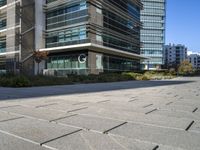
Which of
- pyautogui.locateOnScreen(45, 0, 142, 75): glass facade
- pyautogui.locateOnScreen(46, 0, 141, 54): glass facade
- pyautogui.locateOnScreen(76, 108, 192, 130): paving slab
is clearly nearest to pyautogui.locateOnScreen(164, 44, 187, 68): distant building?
pyautogui.locateOnScreen(46, 0, 141, 54): glass facade

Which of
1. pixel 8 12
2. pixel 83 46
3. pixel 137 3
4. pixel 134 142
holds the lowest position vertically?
pixel 134 142

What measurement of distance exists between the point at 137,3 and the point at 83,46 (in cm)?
2621

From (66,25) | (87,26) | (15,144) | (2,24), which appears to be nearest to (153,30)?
(66,25)

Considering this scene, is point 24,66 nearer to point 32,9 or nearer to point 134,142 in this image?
point 32,9

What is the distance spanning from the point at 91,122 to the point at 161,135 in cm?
201

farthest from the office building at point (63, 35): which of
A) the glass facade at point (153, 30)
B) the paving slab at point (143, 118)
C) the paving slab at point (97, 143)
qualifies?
the glass facade at point (153, 30)

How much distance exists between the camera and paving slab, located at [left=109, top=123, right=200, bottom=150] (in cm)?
515

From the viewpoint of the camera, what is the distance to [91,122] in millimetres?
6957

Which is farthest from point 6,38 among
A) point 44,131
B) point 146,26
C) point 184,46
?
point 184,46

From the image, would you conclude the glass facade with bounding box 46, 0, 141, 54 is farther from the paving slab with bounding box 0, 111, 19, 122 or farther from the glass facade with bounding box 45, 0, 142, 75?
the paving slab with bounding box 0, 111, 19, 122

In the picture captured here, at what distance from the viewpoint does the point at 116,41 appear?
49.8m

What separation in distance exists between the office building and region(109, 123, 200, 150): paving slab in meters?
34.3

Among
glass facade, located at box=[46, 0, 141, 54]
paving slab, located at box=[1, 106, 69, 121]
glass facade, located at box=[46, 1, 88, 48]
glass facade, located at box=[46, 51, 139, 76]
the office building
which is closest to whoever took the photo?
paving slab, located at box=[1, 106, 69, 121]

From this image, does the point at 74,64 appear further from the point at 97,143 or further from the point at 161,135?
the point at 97,143
